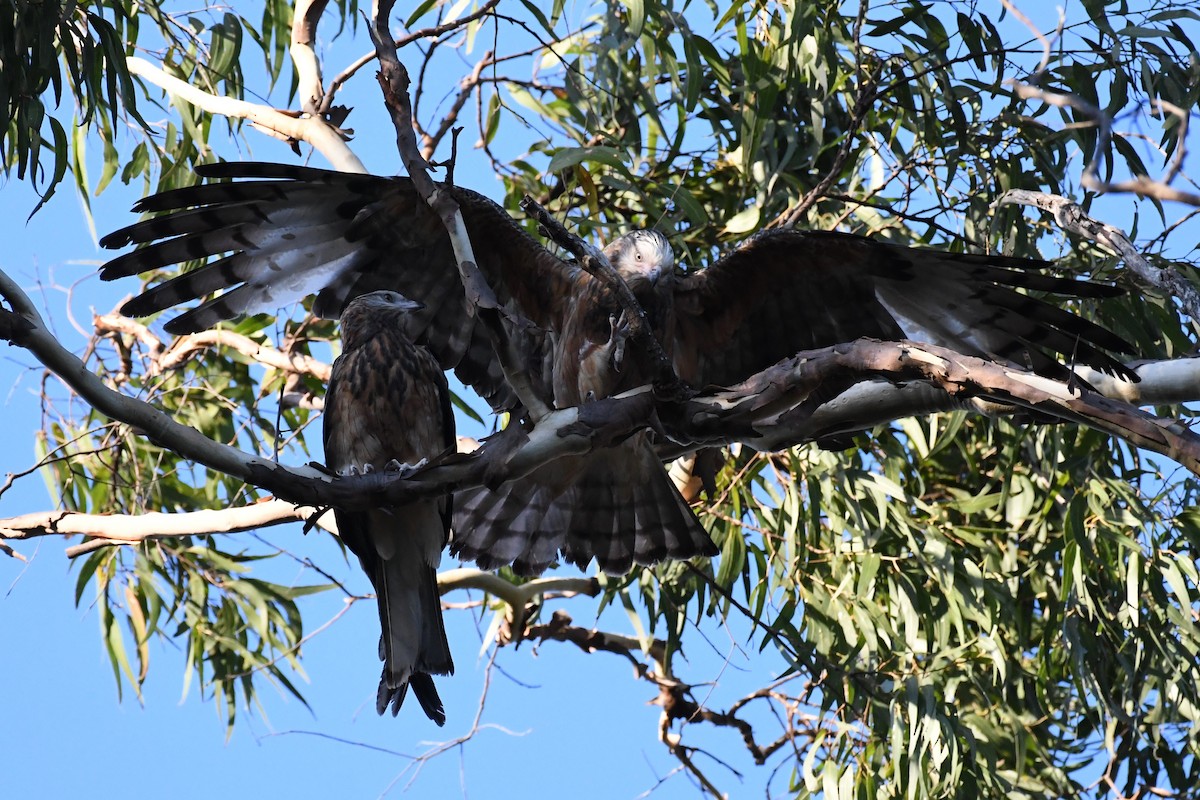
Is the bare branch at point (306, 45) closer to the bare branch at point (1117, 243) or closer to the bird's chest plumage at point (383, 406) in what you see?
the bird's chest plumage at point (383, 406)

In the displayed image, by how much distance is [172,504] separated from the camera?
5727mm

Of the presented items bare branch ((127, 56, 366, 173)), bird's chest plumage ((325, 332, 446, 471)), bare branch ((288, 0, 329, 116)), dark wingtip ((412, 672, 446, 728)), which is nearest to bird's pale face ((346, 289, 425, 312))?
bird's chest plumage ((325, 332, 446, 471))

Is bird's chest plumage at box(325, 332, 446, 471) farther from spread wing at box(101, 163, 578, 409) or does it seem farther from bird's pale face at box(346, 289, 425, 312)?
spread wing at box(101, 163, 578, 409)

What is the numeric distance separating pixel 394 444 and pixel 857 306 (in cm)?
144

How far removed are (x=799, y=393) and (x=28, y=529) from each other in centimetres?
280

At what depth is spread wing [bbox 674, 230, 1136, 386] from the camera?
3.52m

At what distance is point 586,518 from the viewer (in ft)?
14.1

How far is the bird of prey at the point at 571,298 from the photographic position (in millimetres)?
3639

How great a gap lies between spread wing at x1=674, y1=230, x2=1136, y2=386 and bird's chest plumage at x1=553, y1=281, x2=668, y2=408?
0.21 metres

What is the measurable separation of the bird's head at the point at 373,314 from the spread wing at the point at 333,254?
0.05 m

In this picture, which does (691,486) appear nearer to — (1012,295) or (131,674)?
(1012,295)

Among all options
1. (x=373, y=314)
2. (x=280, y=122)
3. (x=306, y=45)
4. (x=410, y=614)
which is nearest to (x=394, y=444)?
(x=373, y=314)

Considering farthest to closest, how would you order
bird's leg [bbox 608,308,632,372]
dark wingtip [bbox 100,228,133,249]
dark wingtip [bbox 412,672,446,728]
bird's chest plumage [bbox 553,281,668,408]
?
1. bird's chest plumage [bbox 553,281,668,408]
2. dark wingtip [bbox 412,672,446,728]
3. dark wingtip [bbox 100,228,133,249]
4. bird's leg [bbox 608,308,632,372]

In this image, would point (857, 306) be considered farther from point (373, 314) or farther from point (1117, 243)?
point (373, 314)
